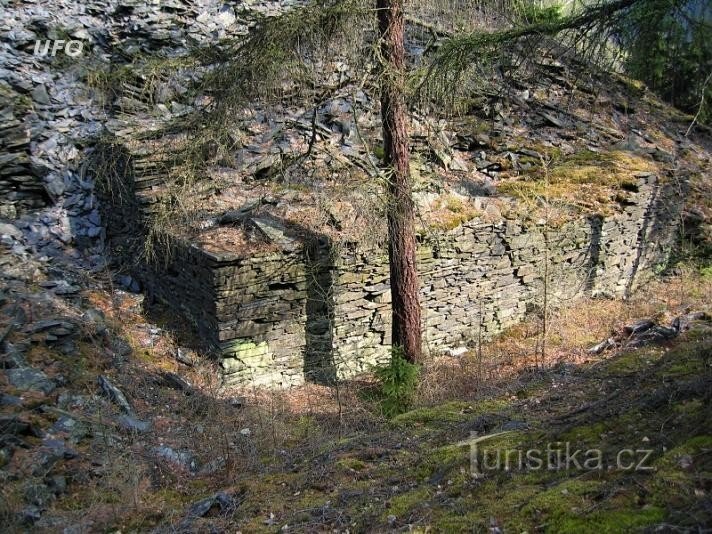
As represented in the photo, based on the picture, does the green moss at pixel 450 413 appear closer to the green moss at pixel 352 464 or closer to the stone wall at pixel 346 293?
the green moss at pixel 352 464

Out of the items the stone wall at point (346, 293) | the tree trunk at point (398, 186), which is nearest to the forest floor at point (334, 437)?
the stone wall at point (346, 293)

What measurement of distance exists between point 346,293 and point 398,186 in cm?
190

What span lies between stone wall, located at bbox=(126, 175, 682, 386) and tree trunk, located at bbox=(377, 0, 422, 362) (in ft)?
2.81

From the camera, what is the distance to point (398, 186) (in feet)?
20.1

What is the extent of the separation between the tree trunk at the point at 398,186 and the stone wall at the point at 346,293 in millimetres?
855

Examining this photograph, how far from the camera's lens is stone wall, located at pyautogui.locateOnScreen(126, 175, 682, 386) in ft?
23.0

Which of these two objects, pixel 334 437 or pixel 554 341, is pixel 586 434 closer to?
pixel 334 437

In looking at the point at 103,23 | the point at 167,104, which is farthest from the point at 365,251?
the point at 103,23

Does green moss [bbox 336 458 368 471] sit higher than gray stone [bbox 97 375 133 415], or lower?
higher

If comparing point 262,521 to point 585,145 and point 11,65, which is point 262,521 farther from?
point 585,145

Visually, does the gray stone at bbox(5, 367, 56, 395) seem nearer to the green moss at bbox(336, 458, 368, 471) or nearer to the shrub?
the green moss at bbox(336, 458, 368, 471)

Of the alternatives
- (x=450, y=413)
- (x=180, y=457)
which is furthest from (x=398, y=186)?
(x=180, y=457)

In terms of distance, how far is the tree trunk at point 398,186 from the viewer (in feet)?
19.6

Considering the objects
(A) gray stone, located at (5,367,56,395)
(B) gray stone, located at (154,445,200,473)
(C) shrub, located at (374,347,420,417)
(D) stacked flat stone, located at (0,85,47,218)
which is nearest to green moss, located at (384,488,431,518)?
(B) gray stone, located at (154,445,200,473)
